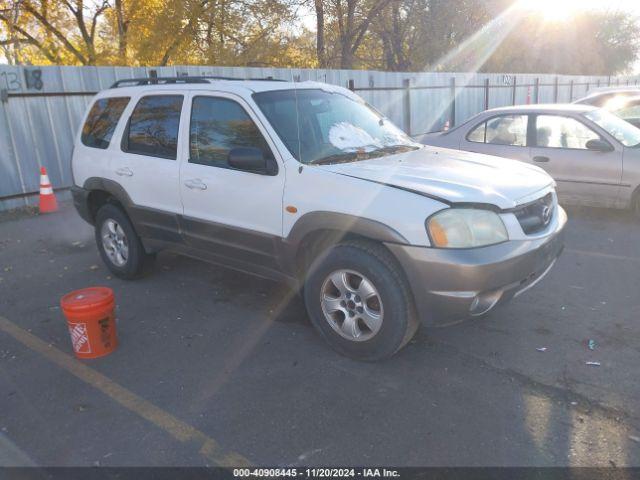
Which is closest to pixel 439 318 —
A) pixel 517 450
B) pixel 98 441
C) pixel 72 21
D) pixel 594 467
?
pixel 517 450

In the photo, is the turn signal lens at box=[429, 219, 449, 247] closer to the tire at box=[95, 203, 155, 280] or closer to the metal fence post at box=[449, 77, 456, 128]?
the tire at box=[95, 203, 155, 280]

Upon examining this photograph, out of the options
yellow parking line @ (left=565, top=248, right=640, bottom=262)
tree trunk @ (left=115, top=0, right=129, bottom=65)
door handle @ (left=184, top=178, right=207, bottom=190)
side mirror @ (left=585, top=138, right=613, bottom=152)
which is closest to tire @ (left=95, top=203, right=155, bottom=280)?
door handle @ (left=184, top=178, right=207, bottom=190)

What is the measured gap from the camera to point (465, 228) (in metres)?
3.25

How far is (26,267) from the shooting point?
6109 millimetres

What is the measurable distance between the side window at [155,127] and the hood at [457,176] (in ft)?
5.25

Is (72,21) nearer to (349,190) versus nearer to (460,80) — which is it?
(460,80)

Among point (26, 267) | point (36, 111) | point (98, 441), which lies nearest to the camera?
point (98, 441)

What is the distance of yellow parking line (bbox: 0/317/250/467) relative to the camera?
9.21 ft

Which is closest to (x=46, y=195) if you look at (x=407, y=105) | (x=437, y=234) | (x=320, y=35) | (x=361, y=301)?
(x=361, y=301)

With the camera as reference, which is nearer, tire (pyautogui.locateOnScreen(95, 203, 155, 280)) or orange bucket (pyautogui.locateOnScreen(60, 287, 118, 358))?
orange bucket (pyautogui.locateOnScreen(60, 287, 118, 358))

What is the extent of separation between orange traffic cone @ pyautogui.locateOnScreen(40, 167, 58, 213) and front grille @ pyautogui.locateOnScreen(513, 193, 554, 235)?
305 inches

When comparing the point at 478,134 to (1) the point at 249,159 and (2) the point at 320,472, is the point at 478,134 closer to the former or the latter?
(1) the point at 249,159

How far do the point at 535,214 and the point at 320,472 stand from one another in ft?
7.36

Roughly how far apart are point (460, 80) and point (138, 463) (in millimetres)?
17672
